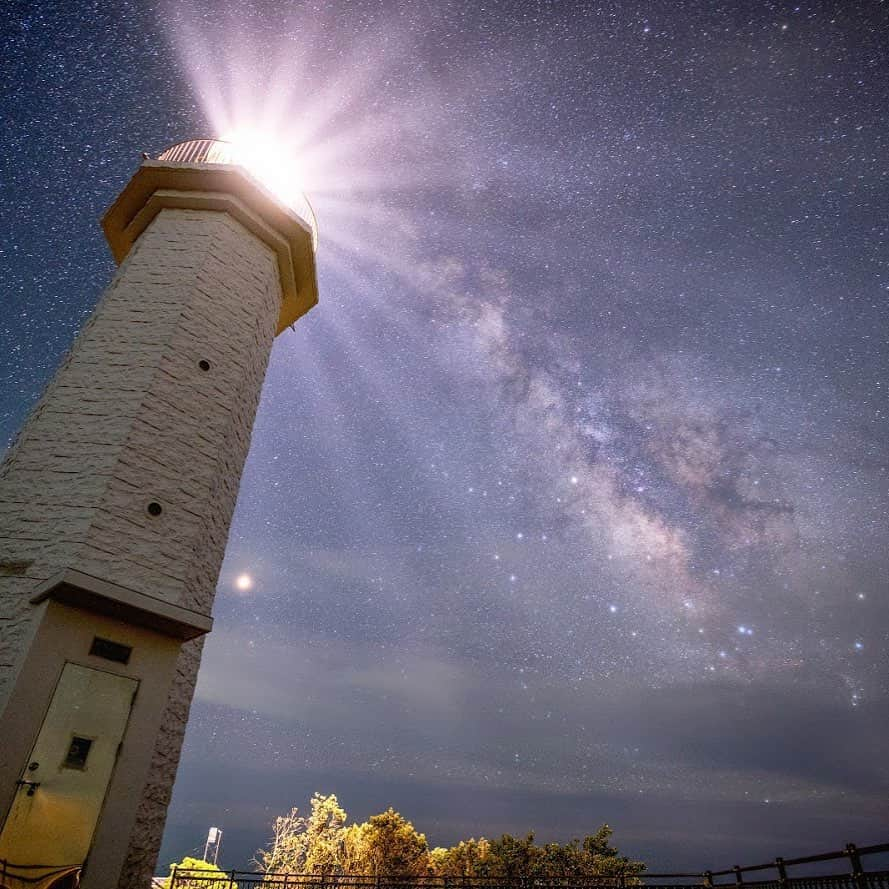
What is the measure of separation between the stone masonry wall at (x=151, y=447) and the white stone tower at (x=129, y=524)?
0.08 feet

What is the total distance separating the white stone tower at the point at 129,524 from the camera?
18.7 feet

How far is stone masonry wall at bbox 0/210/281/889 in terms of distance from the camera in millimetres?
6613

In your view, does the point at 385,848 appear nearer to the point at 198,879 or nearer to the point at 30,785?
the point at 198,879

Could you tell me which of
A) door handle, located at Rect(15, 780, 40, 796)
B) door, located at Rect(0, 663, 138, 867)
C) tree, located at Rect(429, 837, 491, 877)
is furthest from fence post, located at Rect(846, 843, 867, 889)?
tree, located at Rect(429, 837, 491, 877)

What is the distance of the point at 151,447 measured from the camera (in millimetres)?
7574

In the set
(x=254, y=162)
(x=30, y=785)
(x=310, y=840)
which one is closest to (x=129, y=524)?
(x=30, y=785)

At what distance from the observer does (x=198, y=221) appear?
1010 centimetres

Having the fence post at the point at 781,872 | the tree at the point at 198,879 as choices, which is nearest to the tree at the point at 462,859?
the tree at the point at 198,879

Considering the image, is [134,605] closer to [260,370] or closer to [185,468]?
[185,468]

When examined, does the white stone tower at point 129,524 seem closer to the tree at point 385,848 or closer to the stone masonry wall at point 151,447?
the stone masonry wall at point 151,447

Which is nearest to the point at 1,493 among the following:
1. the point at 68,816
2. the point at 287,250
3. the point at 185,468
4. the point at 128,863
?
the point at 185,468

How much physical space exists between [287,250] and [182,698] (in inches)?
322

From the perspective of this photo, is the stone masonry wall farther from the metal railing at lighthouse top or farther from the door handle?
the metal railing at lighthouse top

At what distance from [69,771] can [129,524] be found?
2652 millimetres
